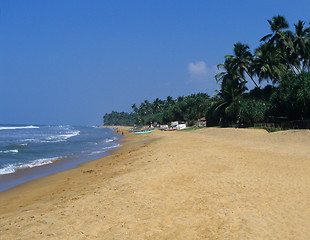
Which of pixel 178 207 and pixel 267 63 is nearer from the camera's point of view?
pixel 178 207

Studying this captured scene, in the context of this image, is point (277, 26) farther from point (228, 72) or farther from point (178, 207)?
point (178, 207)

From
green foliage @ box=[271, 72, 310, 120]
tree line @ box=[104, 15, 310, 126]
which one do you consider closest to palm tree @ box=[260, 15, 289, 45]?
tree line @ box=[104, 15, 310, 126]

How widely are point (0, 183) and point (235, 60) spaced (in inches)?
1618

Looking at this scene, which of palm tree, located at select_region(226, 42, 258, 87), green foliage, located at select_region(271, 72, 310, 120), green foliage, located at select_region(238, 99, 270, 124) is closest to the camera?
green foliage, located at select_region(271, 72, 310, 120)

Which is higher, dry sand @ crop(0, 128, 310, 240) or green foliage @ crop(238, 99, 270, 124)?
green foliage @ crop(238, 99, 270, 124)

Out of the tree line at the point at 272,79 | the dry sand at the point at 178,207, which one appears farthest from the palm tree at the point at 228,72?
the dry sand at the point at 178,207

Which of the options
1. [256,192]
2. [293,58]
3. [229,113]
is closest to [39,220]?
[256,192]

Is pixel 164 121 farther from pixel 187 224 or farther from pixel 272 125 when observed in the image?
pixel 187 224

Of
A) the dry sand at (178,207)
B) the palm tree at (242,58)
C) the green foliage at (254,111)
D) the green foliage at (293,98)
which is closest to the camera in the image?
the dry sand at (178,207)

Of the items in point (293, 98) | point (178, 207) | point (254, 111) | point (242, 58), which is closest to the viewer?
point (178, 207)

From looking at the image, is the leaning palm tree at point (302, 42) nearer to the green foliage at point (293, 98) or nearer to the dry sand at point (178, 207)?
the green foliage at point (293, 98)

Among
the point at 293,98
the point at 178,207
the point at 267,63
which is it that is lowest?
the point at 178,207

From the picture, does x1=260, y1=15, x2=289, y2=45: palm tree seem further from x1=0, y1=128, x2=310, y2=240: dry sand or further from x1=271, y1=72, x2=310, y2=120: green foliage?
x1=0, y1=128, x2=310, y2=240: dry sand

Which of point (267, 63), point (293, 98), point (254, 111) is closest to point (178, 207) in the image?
point (293, 98)
